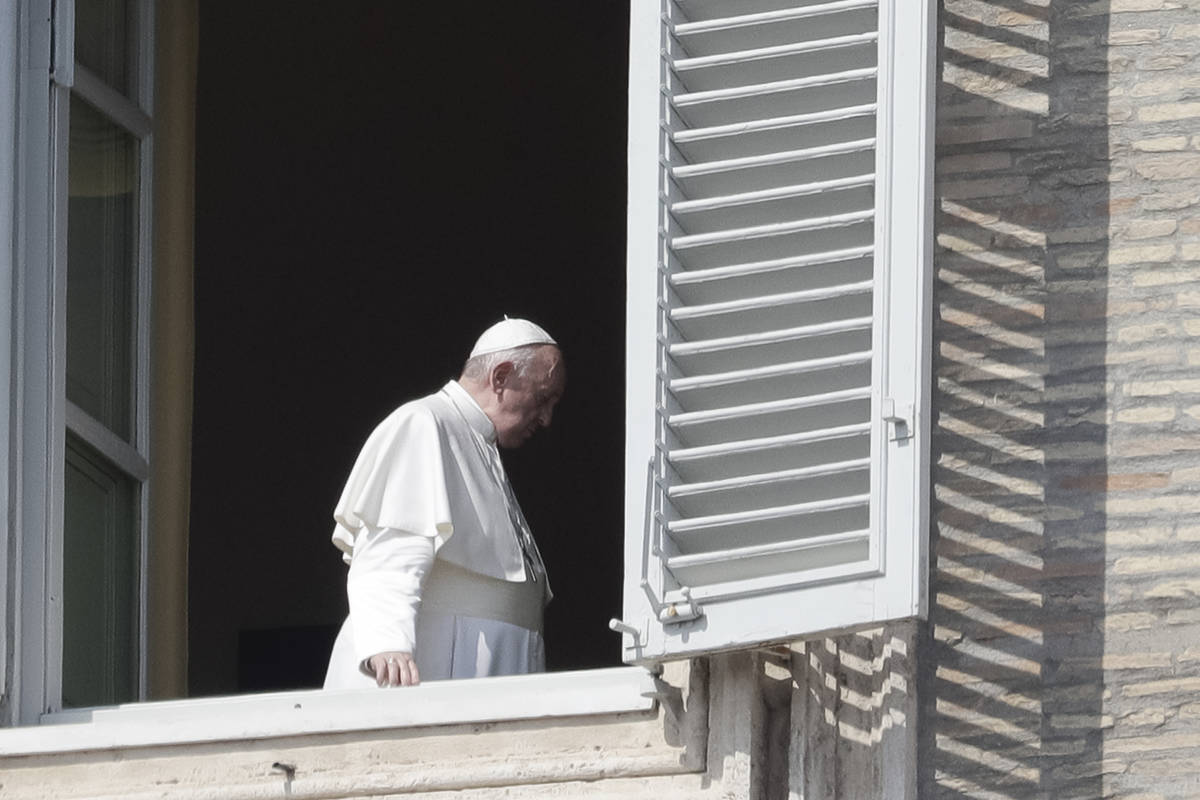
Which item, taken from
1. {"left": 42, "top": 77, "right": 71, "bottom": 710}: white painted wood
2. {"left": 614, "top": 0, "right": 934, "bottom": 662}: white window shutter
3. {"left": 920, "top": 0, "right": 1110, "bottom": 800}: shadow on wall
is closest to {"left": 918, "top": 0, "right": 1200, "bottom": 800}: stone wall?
{"left": 920, "top": 0, "right": 1110, "bottom": 800}: shadow on wall

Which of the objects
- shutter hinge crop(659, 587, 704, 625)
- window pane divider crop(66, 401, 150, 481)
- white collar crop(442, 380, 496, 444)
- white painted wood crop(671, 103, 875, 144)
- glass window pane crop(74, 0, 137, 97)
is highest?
glass window pane crop(74, 0, 137, 97)

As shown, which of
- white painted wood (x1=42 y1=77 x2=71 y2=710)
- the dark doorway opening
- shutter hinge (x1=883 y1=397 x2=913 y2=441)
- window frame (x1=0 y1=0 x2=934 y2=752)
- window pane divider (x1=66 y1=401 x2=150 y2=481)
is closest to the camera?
shutter hinge (x1=883 y1=397 x2=913 y2=441)

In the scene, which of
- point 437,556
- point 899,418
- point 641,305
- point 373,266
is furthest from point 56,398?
point 373,266

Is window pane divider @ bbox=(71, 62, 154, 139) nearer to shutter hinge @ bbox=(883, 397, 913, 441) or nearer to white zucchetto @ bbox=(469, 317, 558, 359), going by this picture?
white zucchetto @ bbox=(469, 317, 558, 359)

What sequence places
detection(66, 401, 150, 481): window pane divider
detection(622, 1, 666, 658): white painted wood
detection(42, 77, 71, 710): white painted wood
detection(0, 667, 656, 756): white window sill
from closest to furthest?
detection(622, 1, 666, 658): white painted wood, detection(0, 667, 656, 756): white window sill, detection(42, 77, 71, 710): white painted wood, detection(66, 401, 150, 481): window pane divider

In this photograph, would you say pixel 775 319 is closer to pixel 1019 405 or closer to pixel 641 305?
pixel 641 305

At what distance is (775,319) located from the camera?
16.3ft

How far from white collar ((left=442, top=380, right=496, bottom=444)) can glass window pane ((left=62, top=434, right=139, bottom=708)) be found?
726 mm

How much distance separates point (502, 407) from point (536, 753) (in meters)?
1.02

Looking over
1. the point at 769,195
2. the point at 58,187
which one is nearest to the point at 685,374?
the point at 769,195

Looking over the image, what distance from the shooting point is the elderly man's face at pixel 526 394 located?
587 cm

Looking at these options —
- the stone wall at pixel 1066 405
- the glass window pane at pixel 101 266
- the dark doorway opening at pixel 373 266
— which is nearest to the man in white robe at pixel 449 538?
the glass window pane at pixel 101 266

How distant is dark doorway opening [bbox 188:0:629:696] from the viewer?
915cm

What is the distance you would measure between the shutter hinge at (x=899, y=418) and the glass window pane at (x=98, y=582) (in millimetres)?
1807
